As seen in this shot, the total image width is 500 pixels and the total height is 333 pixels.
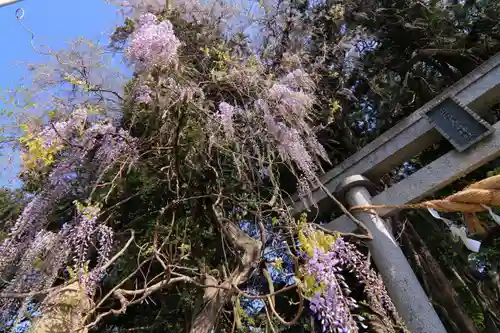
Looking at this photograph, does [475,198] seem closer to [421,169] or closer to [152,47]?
[421,169]

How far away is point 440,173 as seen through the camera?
2496 millimetres

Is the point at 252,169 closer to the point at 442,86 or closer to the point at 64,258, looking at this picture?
the point at 64,258

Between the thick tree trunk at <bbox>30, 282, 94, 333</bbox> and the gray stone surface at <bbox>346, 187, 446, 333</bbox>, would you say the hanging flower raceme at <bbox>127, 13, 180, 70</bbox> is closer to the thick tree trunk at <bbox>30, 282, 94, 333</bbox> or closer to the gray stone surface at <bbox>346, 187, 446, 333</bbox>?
the thick tree trunk at <bbox>30, 282, 94, 333</bbox>

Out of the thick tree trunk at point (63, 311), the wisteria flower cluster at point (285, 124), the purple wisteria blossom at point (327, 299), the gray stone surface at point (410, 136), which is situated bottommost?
the purple wisteria blossom at point (327, 299)

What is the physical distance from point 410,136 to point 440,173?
1.13 feet

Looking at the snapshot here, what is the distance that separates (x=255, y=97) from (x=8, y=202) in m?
2.06

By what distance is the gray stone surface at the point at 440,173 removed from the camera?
239 centimetres

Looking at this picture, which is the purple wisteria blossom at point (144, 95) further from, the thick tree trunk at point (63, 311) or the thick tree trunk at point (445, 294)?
the thick tree trunk at point (445, 294)

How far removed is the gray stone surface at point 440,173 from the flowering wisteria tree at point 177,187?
0.34 metres

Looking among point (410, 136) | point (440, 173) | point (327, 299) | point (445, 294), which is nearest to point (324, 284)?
point (327, 299)

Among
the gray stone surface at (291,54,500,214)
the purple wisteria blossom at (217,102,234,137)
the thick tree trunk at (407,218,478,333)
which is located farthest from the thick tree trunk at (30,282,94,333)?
the thick tree trunk at (407,218,478,333)

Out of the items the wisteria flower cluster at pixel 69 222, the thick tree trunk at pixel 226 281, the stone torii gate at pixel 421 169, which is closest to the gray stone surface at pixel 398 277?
the stone torii gate at pixel 421 169

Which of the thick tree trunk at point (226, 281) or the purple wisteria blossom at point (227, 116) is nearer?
the thick tree trunk at point (226, 281)

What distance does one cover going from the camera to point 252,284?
3.04 meters
